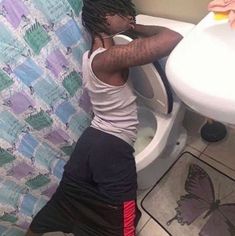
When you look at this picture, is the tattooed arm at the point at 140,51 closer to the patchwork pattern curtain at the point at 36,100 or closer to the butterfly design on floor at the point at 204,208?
the patchwork pattern curtain at the point at 36,100

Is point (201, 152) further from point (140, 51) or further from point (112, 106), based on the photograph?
point (140, 51)

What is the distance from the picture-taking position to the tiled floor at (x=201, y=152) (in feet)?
4.42

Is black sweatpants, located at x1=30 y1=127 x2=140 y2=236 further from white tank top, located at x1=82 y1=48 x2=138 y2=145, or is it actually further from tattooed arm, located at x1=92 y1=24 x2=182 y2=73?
tattooed arm, located at x1=92 y1=24 x2=182 y2=73

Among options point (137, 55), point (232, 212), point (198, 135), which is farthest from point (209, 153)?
point (137, 55)

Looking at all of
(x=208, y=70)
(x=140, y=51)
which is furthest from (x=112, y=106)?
Result: (x=208, y=70)

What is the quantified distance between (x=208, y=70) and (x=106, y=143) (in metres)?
0.54

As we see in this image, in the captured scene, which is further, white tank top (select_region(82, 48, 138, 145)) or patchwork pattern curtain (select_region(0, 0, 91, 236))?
white tank top (select_region(82, 48, 138, 145))

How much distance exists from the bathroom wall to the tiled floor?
503 millimetres

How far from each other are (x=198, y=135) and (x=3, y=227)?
0.92 metres

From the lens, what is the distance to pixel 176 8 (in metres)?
1.14

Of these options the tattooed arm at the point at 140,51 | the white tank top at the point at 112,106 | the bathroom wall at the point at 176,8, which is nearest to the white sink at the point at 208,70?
the tattooed arm at the point at 140,51

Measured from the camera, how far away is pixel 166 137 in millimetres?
1242

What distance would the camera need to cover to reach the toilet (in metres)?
1.12

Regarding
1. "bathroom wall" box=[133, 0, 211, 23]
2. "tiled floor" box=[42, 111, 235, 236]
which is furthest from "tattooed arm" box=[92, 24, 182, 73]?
"tiled floor" box=[42, 111, 235, 236]
